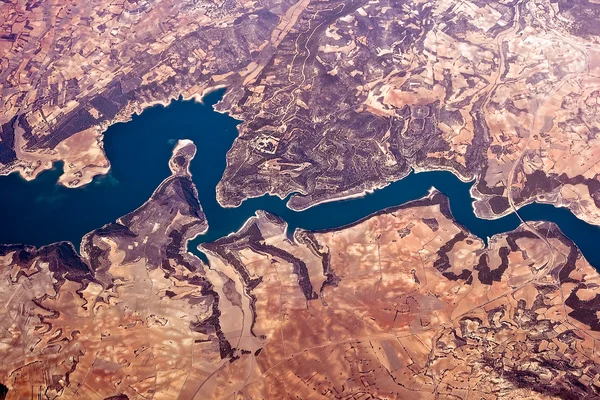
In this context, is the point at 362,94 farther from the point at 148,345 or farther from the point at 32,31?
the point at 32,31

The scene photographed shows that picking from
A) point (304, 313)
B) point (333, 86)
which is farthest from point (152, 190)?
point (333, 86)

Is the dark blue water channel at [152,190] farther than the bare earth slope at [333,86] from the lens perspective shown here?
No

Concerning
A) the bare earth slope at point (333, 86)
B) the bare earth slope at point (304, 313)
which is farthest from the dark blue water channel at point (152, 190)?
the bare earth slope at point (304, 313)

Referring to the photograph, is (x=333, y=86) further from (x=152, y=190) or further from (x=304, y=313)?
(x=304, y=313)

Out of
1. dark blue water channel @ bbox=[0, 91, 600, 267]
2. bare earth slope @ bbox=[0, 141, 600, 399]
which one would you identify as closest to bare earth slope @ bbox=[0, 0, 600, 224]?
dark blue water channel @ bbox=[0, 91, 600, 267]

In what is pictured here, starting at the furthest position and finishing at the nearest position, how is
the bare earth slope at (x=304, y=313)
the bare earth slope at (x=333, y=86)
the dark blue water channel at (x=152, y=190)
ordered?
the bare earth slope at (x=333, y=86)
the dark blue water channel at (x=152, y=190)
the bare earth slope at (x=304, y=313)

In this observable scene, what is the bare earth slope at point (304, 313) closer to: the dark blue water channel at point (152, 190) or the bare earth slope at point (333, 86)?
the dark blue water channel at point (152, 190)
